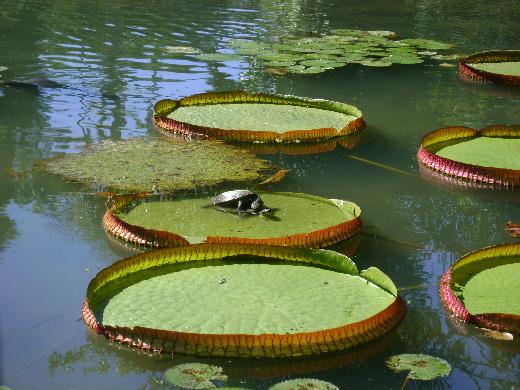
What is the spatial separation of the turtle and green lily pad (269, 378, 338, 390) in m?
1.44

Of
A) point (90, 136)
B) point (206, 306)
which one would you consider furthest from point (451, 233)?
point (90, 136)

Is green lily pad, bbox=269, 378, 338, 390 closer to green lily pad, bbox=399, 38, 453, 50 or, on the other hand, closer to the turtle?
the turtle

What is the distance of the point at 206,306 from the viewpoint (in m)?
3.26

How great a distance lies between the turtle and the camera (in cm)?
423

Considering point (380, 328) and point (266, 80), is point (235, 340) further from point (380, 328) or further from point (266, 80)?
point (266, 80)

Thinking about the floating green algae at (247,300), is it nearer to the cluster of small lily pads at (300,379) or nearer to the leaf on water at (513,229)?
the cluster of small lily pads at (300,379)

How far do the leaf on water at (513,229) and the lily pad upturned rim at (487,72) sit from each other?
3369 millimetres

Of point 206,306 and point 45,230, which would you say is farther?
point 45,230

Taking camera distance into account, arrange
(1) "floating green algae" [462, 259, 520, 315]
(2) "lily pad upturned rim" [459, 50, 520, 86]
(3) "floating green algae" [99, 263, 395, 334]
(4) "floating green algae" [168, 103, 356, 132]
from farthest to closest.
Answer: (2) "lily pad upturned rim" [459, 50, 520, 86]
(4) "floating green algae" [168, 103, 356, 132]
(1) "floating green algae" [462, 259, 520, 315]
(3) "floating green algae" [99, 263, 395, 334]

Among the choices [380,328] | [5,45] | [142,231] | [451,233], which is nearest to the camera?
[380,328]

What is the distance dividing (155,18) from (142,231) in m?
6.74

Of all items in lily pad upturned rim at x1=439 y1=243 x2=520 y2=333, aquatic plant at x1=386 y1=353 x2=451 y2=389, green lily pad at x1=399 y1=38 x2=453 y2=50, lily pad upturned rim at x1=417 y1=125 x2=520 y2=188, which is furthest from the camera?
green lily pad at x1=399 y1=38 x2=453 y2=50

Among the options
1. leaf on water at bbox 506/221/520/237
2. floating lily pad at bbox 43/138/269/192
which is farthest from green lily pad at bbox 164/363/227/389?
leaf on water at bbox 506/221/520/237

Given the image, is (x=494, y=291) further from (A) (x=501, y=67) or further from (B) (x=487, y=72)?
(A) (x=501, y=67)
